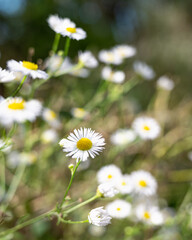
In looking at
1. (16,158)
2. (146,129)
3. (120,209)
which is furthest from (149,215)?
(16,158)

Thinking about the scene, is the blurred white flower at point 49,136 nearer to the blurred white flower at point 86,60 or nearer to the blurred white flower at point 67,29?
the blurred white flower at point 86,60

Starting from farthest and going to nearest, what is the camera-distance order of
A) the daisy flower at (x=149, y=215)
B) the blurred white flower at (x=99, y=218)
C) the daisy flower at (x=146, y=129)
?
the daisy flower at (x=146, y=129), the daisy flower at (x=149, y=215), the blurred white flower at (x=99, y=218)

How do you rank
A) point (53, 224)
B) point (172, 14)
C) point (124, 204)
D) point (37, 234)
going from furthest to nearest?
1. point (172, 14)
2. point (53, 224)
3. point (37, 234)
4. point (124, 204)

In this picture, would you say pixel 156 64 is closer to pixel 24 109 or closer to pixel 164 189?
pixel 164 189

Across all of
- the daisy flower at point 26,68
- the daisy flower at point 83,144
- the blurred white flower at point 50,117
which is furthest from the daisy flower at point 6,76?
the blurred white flower at point 50,117

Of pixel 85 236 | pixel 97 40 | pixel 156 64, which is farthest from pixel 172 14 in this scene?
pixel 85 236

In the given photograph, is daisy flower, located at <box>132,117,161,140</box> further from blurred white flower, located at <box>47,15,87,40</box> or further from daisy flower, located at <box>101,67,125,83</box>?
blurred white flower, located at <box>47,15,87,40</box>
